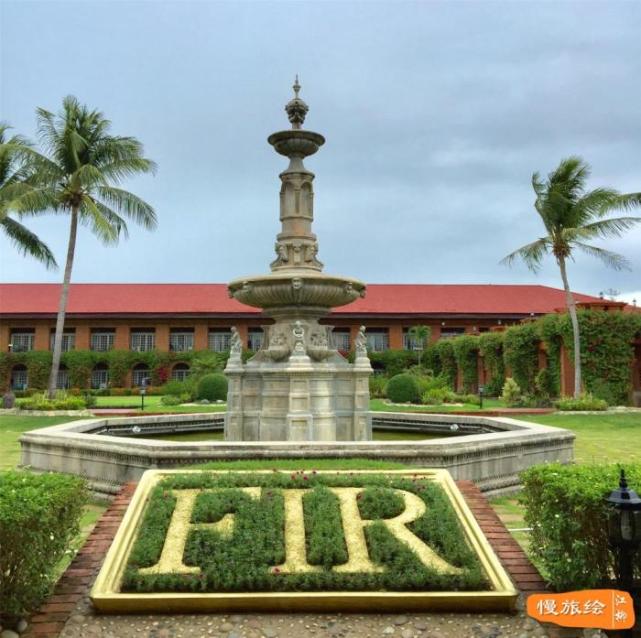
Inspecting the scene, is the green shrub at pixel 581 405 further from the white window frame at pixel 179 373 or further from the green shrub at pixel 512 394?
the white window frame at pixel 179 373

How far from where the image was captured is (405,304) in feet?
146

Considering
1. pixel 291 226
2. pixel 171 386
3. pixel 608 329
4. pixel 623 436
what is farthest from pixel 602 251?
pixel 171 386

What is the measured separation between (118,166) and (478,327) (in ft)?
89.8

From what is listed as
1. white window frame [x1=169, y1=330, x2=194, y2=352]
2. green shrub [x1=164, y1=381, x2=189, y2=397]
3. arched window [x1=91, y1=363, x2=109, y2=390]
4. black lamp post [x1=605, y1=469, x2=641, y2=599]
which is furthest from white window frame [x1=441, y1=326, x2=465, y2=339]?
black lamp post [x1=605, y1=469, x2=641, y2=599]

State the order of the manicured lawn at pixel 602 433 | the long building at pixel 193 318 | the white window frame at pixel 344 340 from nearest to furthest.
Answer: the manicured lawn at pixel 602 433
the long building at pixel 193 318
the white window frame at pixel 344 340

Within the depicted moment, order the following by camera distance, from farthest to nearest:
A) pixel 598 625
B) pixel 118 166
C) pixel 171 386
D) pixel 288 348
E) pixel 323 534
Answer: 1. pixel 171 386
2. pixel 118 166
3. pixel 288 348
4. pixel 323 534
5. pixel 598 625

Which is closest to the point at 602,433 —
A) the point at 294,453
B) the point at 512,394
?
the point at 512,394

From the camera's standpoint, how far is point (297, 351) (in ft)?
34.0

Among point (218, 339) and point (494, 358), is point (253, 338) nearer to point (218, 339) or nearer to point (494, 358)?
point (218, 339)

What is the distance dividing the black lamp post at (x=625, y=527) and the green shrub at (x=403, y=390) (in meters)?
21.4

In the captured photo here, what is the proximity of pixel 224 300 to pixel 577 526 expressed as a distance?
4025 cm

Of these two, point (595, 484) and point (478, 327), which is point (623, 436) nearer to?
point (595, 484)

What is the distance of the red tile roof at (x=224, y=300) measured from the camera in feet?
140

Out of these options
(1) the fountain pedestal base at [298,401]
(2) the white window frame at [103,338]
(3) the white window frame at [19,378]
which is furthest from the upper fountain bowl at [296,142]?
(3) the white window frame at [19,378]
